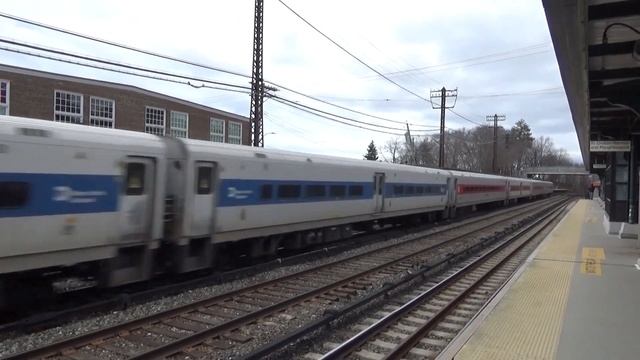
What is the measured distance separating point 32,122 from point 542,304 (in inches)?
321

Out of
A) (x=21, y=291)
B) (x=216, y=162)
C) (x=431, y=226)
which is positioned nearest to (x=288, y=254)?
(x=216, y=162)

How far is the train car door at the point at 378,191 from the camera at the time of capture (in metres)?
19.8

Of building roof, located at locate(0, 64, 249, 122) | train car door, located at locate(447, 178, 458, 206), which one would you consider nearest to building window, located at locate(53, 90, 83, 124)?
building roof, located at locate(0, 64, 249, 122)

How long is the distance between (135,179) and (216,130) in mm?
45563

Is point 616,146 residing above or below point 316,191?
above

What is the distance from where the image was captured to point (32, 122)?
7930 millimetres

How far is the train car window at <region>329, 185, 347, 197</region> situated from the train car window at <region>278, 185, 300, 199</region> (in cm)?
202

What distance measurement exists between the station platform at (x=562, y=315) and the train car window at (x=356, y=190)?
6.15 meters

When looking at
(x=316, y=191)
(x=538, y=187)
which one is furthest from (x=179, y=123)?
(x=538, y=187)

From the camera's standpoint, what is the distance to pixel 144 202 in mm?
9797

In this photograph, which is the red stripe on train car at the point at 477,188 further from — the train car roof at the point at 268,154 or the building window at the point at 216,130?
the building window at the point at 216,130

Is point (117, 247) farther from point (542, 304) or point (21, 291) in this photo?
point (542, 304)

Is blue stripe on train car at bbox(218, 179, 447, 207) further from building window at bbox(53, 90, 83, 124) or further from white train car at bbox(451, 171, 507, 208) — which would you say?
building window at bbox(53, 90, 83, 124)

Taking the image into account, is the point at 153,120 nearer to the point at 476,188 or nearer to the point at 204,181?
the point at 476,188
